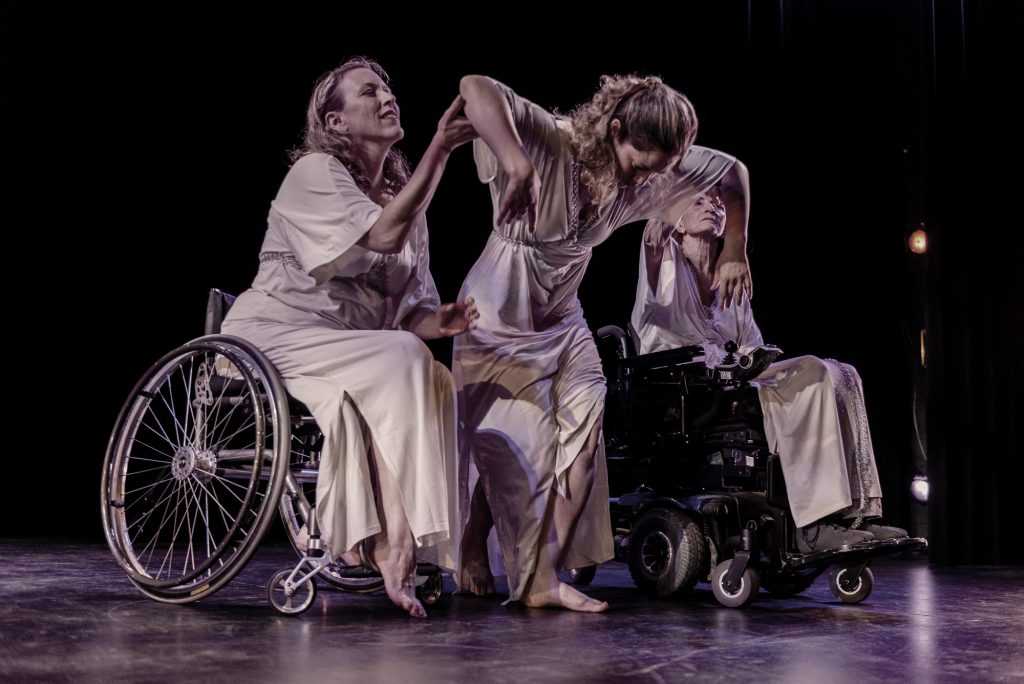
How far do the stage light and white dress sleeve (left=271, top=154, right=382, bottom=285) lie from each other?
11.2 feet

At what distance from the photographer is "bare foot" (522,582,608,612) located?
7.63 ft

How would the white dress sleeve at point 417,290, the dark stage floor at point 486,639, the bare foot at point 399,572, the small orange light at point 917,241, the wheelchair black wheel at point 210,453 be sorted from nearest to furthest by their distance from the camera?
the dark stage floor at point 486,639
the wheelchair black wheel at point 210,453
the bare foot at point 399,572
the white dress sleeve at point 417,290
the small orange light at point 917,241

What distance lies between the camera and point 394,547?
215cm

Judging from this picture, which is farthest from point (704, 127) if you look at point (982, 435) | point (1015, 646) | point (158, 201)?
point (1015, 646)

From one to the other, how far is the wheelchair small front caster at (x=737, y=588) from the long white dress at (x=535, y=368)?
0.29m

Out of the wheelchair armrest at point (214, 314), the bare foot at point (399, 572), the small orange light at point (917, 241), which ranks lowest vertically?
the bare foot at point (399, 572)

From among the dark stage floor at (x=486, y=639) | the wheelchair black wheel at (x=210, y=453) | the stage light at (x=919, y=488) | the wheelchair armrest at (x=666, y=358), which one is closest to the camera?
the dark stage floor at (x=486, y=639)

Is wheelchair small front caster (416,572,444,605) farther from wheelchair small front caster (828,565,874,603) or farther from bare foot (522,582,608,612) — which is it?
wheelchair small front caster (828,565,874,603)

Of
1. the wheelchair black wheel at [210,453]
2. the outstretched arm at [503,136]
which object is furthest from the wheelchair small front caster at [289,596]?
the outstretched arm at [503,136]

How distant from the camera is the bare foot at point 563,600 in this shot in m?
2.32

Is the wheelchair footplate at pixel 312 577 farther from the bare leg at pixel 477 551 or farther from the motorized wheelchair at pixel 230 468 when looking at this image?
the bare leg at pixel 477 551

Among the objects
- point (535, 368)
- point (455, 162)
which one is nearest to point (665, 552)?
point (535, 368)

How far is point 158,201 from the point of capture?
13.6 ft

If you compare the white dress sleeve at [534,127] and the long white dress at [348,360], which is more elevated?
the white dress sleeve at [534,127]
